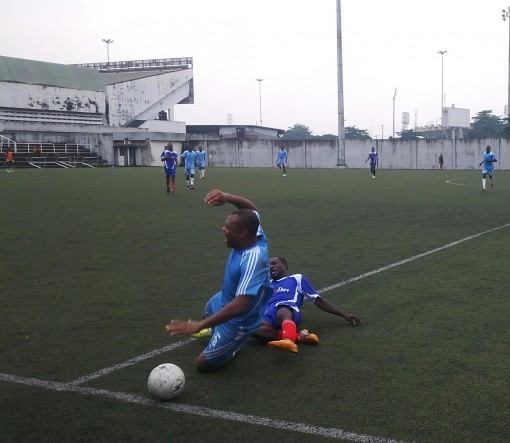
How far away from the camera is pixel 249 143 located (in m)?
67.1

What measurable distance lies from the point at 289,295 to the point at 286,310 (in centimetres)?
24

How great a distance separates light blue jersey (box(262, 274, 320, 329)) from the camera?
6398 mm

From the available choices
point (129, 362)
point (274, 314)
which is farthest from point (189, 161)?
point (129, 362)

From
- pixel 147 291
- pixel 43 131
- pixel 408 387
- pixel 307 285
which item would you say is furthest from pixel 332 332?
pixel 43 131

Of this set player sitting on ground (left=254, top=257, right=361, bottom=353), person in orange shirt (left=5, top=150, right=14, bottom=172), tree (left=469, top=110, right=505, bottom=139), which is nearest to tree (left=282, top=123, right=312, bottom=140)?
tree (left=469, top=110, right=505, bottom=139)

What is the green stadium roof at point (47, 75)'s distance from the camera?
225ft

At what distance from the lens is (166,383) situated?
467cm

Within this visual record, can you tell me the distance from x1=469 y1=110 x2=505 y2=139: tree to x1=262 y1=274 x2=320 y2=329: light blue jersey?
3942 inches

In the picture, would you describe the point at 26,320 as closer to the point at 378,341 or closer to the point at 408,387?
the point at 378,341

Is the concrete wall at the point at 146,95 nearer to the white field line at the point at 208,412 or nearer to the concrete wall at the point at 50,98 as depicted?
the concrete wall at the point at 50,98

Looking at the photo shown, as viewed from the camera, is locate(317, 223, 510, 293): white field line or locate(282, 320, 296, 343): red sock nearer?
locate(282, 320, 296, 343): red sock

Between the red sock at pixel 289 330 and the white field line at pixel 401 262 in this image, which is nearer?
the red sock at pixel 289 330

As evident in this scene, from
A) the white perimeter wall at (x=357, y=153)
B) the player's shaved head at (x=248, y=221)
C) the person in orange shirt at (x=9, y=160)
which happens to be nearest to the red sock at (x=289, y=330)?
the player's shaved head at (x=248, y=221)

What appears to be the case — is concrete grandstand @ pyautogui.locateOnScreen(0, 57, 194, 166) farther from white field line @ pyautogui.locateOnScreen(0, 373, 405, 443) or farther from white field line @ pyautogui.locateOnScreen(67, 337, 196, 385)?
white field line @ pyautogui.locateOnScreen(0, 373, 405, 443)
